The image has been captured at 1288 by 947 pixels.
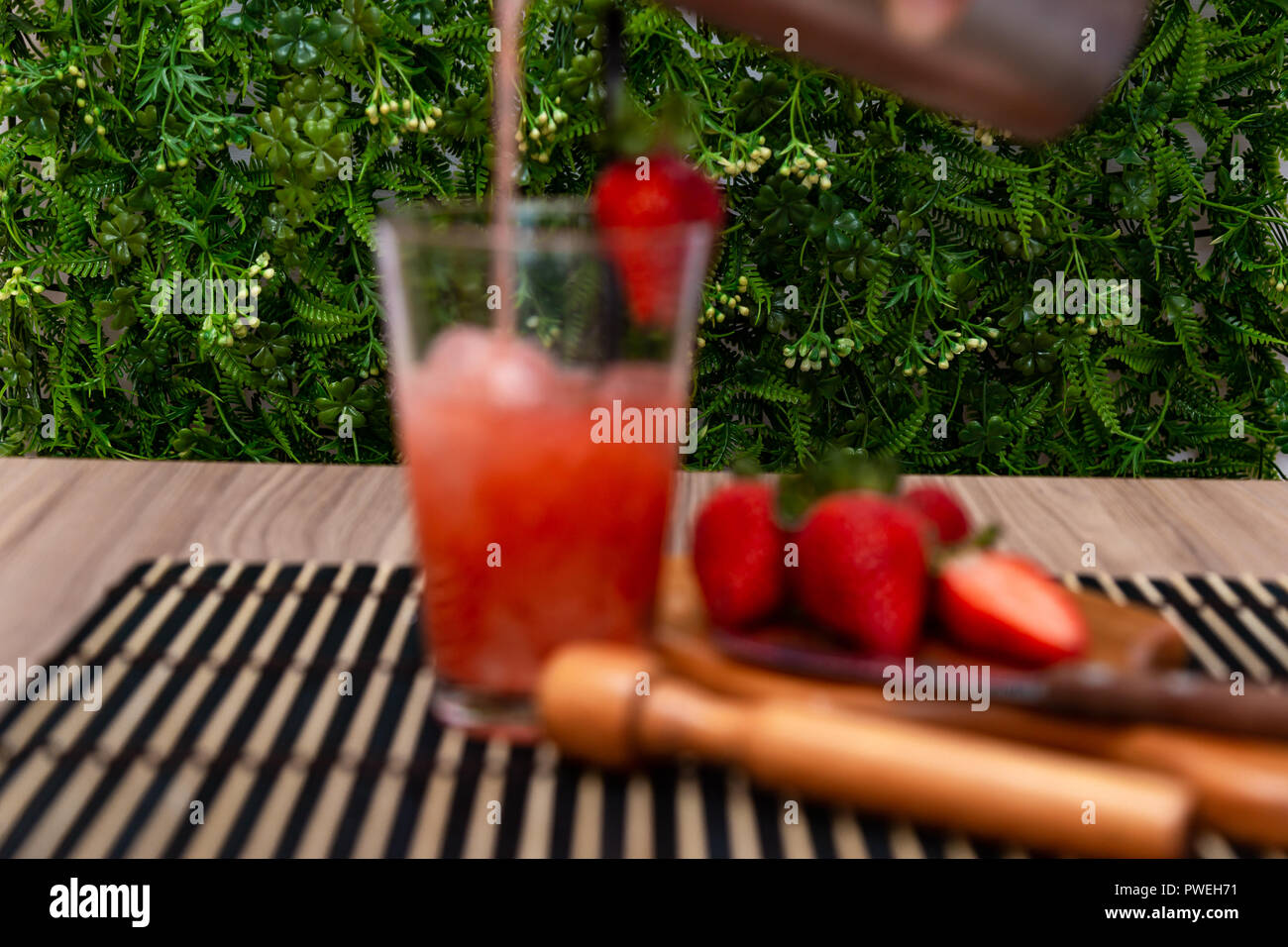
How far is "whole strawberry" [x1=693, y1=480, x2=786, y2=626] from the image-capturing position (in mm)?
542

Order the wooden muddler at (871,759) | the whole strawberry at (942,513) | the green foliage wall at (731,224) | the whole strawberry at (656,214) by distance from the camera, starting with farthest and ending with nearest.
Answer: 1. the green foliage wall at (731,224)
2. the whole strawberry at (942,513)
3. the whole strawberry at (656,214)
4. the wooden muddler at (871,759)

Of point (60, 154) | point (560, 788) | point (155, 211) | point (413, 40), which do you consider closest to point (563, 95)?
point (413, 40)

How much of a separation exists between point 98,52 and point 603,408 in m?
1.36

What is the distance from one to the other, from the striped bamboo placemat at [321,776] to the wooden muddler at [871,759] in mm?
17

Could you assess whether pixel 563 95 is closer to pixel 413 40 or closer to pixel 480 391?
pixel 413 40

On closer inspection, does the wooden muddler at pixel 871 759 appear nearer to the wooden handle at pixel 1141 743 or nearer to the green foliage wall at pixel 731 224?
the wooden handle at pixel 1141 743

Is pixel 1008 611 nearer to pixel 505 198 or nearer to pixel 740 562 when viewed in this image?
pixel 740 562

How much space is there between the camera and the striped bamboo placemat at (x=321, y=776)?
404 millimetres

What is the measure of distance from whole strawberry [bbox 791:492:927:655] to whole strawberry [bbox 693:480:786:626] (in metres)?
0.01

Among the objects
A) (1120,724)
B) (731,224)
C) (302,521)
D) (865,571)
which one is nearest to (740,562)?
(865,571)

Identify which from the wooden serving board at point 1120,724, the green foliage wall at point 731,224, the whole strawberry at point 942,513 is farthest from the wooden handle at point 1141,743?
the green foliage wall at point 731,224

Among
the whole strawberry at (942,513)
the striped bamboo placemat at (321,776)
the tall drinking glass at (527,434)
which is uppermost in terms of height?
the tall drinking glass at (527,434)

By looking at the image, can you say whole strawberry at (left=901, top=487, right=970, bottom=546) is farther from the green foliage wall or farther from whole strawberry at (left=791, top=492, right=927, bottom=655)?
the green foliage wall

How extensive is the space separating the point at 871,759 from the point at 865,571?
114 mm
